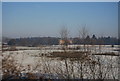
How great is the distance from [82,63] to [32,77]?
1.77ft

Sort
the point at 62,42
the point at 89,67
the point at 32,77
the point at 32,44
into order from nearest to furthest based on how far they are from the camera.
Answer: the point at 89,67
the point at 32,77
the point at 62,42
the point at 32,44

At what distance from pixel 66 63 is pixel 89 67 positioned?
24 cm

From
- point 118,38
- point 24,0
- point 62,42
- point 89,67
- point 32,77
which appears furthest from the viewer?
point 62,42

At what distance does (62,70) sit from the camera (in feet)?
6.70

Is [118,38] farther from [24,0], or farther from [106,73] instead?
[24,0]

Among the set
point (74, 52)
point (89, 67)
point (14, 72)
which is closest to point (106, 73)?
point (89, 67)

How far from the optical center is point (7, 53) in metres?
2.33

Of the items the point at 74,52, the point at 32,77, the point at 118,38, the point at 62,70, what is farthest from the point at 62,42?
the point at 118,38

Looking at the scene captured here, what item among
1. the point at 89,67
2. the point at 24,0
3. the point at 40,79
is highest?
the point at 24,0

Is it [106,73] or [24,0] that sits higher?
[24,0]

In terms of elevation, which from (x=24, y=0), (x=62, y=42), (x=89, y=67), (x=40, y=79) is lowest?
(x=40, y=79)

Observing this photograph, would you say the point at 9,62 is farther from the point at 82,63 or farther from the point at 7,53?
the point at 82,63

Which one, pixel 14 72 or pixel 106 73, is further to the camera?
pixel 14 72

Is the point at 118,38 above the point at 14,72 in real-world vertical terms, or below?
above
